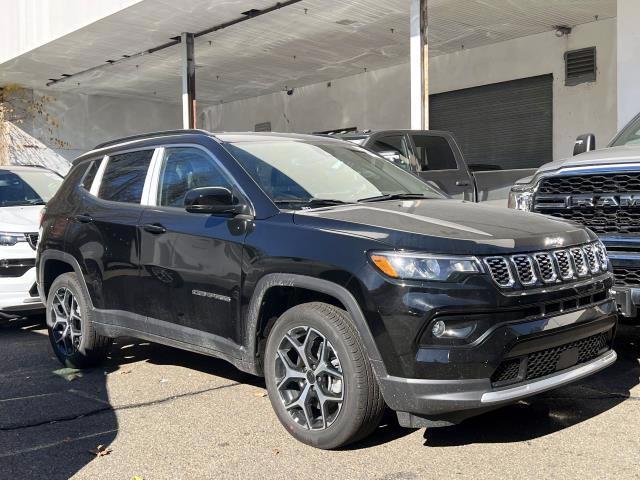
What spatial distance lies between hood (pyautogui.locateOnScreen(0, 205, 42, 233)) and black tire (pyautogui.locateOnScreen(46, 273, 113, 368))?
1.51 m

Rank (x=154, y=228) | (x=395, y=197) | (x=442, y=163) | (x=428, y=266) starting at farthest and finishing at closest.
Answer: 1. (x=442, y=163)
2. (x=154, y=228)
3. (x=395, y=197)
4. (x=428, y=266)

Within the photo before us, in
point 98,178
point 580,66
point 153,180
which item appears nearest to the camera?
point 153,180

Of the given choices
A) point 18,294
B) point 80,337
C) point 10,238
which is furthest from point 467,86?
point 80,337

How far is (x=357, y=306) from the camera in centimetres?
358

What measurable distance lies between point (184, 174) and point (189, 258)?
0.72 m

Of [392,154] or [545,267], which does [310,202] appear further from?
[392,154]

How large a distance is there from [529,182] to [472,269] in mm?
2839

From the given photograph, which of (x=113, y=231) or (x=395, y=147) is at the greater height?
(x=395, y=147)

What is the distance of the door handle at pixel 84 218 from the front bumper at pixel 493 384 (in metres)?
3.00

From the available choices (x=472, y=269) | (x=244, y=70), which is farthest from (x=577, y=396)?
(x=244, y=70)

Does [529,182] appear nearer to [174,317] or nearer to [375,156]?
[375,156]

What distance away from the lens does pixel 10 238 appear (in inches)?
283

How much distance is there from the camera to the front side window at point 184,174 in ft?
15.4

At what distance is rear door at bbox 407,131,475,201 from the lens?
9.34 m
